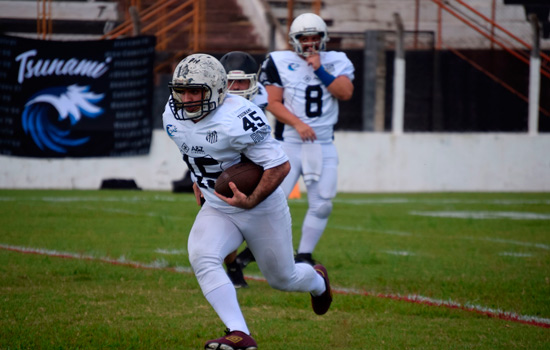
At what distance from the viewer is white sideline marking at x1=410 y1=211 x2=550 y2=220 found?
10367mm

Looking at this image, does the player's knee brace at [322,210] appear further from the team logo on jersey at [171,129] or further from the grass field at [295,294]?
the team logo on jersey at [171,129]

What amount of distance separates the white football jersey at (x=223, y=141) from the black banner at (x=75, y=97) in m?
9.82

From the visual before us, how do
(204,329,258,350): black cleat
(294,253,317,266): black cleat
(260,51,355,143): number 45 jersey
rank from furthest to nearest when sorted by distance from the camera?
(260,51,355,143): number 45 jersey, (294,253,317,266): black cleat, (204,329,258,350): black cleat

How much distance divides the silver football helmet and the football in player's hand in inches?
67.7

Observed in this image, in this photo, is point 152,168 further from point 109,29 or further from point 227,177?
point 227,177

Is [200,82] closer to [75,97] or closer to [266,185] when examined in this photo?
[266,185]

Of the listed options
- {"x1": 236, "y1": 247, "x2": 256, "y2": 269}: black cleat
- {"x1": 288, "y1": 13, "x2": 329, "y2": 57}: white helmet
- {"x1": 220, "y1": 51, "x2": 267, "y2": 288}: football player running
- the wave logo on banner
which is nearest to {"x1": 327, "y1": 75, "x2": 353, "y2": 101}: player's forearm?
{"x1": 288, "y1": 13, "x2": 329, "y2": 57}: white helmet

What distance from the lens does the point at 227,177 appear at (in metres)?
4.03

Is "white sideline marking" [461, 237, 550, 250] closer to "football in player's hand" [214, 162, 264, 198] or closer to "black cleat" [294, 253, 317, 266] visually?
"black cleat" [294, 253, 317, 266]

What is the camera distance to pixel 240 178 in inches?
159

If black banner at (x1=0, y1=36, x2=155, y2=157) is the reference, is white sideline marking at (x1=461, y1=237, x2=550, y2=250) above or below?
below

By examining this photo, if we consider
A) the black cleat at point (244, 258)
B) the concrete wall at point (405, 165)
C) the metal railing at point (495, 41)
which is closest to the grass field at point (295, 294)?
the black cleat at point (244, 258)

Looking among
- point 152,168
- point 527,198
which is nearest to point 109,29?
point 152,168

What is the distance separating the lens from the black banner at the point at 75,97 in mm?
13602
